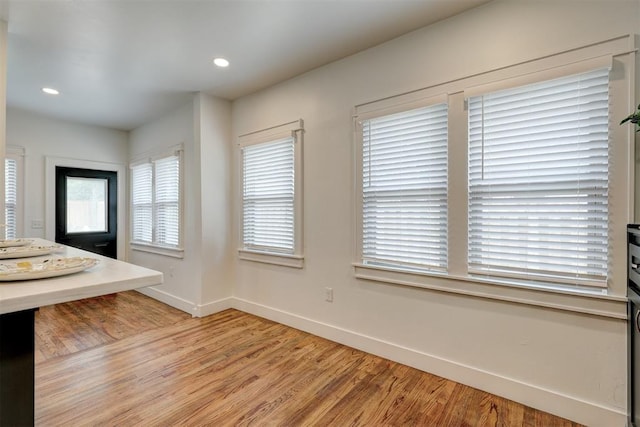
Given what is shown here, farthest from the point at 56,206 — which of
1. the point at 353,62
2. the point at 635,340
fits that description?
the point at 635,340

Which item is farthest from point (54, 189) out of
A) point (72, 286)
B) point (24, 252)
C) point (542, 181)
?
point (542, 181)

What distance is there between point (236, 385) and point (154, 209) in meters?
3.26

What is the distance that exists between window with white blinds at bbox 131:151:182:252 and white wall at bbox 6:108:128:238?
753 mm

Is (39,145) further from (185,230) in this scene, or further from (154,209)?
(185,230)

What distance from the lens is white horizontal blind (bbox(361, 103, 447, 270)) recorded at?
89.7 inches

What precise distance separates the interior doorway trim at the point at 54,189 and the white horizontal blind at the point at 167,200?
106 centimetres

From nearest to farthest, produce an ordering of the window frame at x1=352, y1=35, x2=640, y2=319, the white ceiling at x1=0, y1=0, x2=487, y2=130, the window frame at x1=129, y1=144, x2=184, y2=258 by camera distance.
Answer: the window frame at x1=352, y1=35, x2=640, y2=319, the white ceiling at x1=0, y1=0, x2=487, y2=130, the window frame at x1=129, y1=144, x2=184, y2=258

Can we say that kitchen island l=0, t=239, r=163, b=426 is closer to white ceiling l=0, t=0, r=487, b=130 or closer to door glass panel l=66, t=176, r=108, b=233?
white ceiling l=0, t=0, r=487, b=130

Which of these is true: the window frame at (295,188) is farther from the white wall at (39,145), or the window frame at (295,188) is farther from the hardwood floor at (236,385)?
the white wall at (39,145)

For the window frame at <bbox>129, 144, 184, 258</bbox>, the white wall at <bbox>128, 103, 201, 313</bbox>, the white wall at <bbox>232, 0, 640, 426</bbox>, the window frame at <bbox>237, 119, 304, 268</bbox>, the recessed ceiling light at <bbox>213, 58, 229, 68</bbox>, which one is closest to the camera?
the white wall at <bbox>232, 0, 640, 426</bbox>

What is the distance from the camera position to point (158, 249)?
440cm

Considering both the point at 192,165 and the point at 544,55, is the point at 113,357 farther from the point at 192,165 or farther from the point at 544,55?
the point at 544,55

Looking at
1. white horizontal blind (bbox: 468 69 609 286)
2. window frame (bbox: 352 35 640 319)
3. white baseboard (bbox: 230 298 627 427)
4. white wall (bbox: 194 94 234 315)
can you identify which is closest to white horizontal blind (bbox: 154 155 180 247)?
white wall (bbox: 194 94 234 315)

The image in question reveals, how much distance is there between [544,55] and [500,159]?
656 mm
